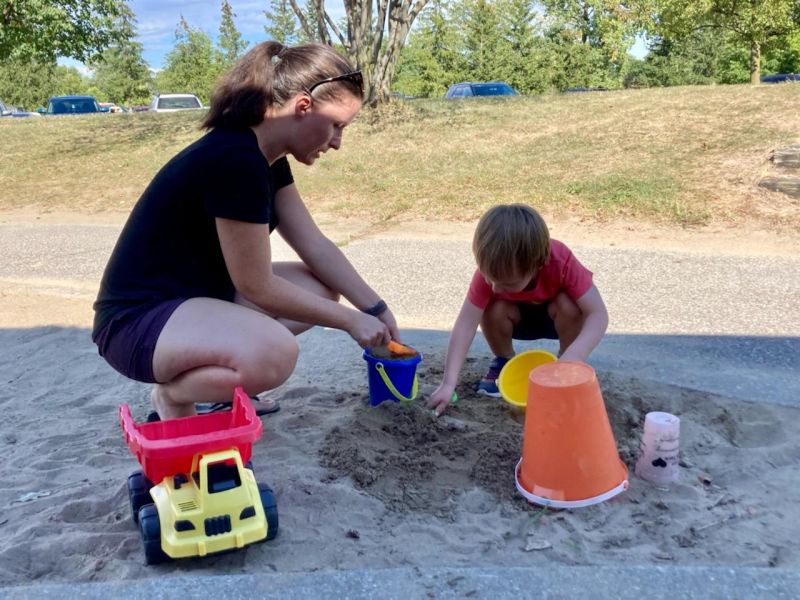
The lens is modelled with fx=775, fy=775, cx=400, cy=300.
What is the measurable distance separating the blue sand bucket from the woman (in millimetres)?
260

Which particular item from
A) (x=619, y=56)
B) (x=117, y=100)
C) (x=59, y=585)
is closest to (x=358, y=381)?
(x=59, y=585)

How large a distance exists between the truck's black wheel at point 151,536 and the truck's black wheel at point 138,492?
0.21 metres

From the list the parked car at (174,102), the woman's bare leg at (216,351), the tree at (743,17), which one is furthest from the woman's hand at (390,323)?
the tree at (743,17)

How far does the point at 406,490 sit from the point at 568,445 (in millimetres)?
506

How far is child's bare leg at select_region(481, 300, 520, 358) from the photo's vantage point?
124 inches

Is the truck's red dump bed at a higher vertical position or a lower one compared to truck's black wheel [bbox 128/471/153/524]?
higher

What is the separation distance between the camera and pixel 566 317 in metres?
3.05

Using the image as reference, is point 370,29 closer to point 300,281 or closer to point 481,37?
point 300,281

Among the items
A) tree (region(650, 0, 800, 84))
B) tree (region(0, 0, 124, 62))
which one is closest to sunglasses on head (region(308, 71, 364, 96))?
tree (region(0, 0, 124, 62))

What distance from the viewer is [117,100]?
152 ft

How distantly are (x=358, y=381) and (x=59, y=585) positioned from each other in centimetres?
174

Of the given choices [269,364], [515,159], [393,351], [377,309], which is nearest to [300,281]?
[377,309]

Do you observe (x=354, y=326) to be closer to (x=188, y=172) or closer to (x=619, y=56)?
(x=188, y=172)

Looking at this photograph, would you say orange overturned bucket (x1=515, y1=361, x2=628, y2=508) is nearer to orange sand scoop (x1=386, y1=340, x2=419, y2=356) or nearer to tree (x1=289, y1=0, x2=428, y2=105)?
orange sand scoop (x1=386, y1=340, x2=419, y2=356)
